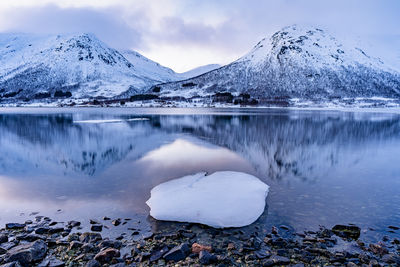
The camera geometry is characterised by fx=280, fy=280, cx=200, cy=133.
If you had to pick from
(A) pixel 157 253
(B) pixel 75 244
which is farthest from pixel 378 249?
(B) pixel 75 244

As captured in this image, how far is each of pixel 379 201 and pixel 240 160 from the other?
958cm

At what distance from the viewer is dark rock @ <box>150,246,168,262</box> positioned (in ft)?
24.2

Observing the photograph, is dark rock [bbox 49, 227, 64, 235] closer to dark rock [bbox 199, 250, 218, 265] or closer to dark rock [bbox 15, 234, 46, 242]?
dark rock [bbox 15, 234, 46, 242]

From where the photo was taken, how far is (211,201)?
432 inches

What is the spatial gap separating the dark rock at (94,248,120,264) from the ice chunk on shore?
2.57m

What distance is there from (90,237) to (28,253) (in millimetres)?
1590

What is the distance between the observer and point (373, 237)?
8.58 meters

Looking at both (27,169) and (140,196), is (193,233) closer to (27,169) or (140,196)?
(140,196)

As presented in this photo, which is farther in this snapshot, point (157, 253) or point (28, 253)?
point (157, 253)

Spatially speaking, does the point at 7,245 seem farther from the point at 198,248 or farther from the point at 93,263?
the point at 198,248

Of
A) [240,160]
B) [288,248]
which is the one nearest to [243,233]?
[288,248]

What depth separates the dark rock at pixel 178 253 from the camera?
739cm

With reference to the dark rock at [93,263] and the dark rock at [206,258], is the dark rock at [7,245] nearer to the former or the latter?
the dark rock at [93,263]

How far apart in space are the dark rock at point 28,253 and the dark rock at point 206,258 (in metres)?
4.17
